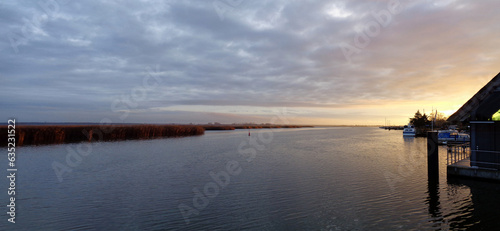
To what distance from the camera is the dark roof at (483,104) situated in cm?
1877

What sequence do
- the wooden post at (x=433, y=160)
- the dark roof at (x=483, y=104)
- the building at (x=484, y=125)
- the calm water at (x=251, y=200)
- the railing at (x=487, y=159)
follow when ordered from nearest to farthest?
1. the calm water at (x=251, y=200)
2. the dark roof at (x=483, y=104)
3. the building at (x=484, y=125)
4. the railing at (x=487, y=159)
5. the wooden post at (x=433, y=160)

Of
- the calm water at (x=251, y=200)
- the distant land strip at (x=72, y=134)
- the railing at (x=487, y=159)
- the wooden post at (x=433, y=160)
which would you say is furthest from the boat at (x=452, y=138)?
the distant land strip at (x=72, y=134)

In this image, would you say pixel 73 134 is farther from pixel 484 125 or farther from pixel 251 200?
pixel 484 125

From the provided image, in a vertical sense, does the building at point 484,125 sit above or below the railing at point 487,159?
above

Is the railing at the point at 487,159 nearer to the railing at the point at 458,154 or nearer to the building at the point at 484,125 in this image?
the building at the point at 484,125

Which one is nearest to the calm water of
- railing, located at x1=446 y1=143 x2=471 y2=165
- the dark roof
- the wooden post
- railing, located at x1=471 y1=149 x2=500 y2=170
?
the wooden post

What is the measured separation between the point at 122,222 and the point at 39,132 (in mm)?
55290

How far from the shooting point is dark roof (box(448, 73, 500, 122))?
1877 cm

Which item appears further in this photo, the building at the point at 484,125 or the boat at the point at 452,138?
the boat at the point at 452,138

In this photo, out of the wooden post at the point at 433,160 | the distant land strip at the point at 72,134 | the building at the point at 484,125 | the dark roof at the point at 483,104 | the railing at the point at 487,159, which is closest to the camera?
the dark roof at the point at 483,104

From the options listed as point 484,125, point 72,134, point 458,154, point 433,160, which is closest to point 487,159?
point 484,125

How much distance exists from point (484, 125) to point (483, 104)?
1.58 meters

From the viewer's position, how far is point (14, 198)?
17.3 meters

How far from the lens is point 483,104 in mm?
19781
